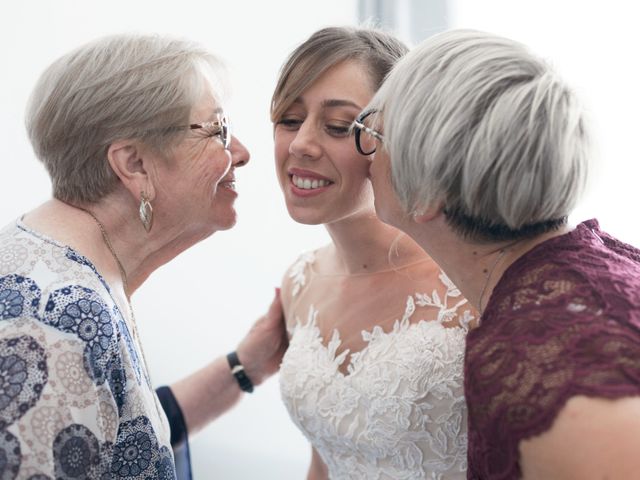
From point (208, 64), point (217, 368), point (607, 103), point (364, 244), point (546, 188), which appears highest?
point (208, 64)

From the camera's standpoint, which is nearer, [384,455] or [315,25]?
[384,455]

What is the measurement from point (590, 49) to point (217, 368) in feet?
4.17

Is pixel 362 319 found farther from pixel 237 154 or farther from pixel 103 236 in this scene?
pixel 103 236

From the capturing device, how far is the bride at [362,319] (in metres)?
1.69

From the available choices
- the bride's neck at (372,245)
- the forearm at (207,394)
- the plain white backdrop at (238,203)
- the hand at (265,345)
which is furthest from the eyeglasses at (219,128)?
the plain white backdrop at (238,203)

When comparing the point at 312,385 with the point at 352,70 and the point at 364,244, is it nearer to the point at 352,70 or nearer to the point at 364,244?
the point at 364,244

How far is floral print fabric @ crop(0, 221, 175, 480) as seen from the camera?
1185 mm

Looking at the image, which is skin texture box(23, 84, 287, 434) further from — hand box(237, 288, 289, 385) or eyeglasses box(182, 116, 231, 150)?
hand box(237, 288, 289, 385)

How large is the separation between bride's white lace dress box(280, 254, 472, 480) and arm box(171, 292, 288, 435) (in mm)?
248

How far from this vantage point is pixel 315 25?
9.09 feet

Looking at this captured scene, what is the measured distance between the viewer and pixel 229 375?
2166 mm

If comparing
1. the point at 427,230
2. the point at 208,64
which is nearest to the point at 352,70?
the point at 208,64

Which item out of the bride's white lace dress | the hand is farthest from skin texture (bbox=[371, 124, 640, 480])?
the hand

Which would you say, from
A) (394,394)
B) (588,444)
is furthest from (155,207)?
(588,444)
